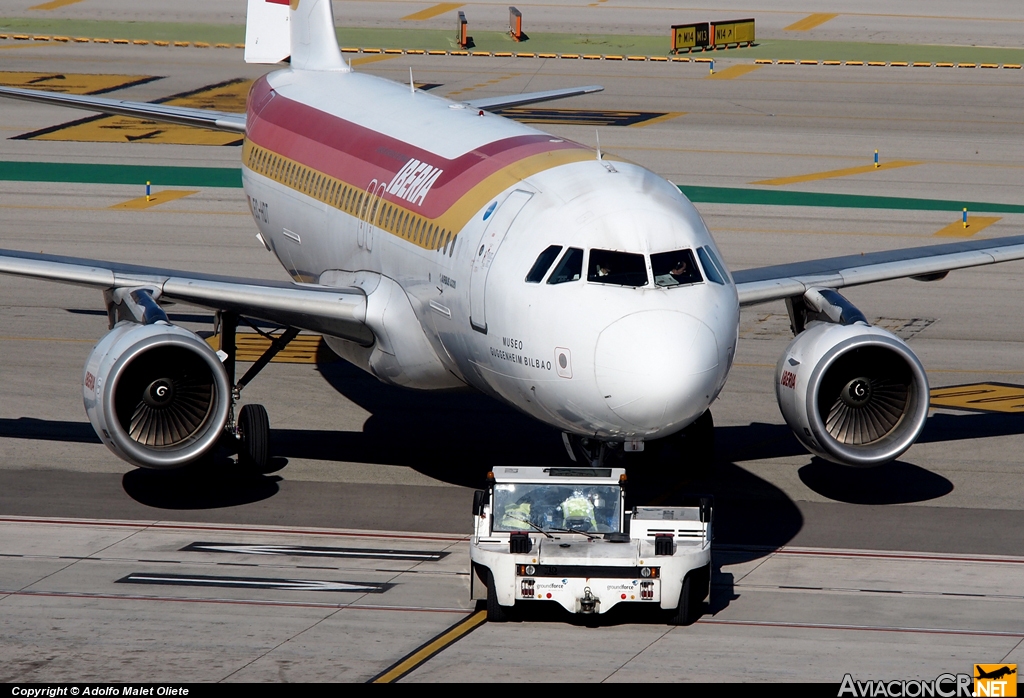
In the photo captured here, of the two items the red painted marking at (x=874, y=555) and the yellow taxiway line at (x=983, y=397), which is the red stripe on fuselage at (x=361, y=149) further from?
the yellow taxiway line at (x=983, y=397)

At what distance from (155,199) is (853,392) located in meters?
29.1

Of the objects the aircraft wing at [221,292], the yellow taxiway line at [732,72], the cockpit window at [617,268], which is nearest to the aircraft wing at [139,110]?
the aircraft wing at [221,292]

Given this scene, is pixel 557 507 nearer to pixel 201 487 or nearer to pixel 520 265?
pixel 520 265

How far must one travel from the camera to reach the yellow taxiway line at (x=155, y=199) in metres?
45.2

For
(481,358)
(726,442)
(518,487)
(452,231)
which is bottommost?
(726,442)

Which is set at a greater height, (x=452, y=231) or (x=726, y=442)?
(x=452, y=231)

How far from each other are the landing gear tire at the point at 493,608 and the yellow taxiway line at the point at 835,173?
3294 centimetres

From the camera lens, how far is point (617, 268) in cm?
1864

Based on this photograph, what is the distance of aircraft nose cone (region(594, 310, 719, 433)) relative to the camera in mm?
17688

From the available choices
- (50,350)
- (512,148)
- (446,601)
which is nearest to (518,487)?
(446,601)

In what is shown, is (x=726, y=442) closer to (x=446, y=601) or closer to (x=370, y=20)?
(x=446, y=601)

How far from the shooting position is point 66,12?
8450 centimetres

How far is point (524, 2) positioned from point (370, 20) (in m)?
10.4

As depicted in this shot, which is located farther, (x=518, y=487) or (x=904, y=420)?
(x=904, y=420)
